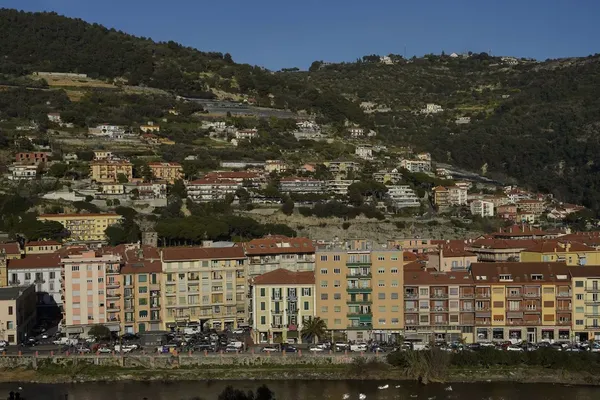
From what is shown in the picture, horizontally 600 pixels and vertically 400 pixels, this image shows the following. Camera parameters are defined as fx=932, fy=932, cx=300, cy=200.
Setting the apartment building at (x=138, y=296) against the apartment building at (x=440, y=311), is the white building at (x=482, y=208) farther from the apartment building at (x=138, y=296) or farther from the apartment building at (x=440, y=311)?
the apartment building at (x=138, y=296)

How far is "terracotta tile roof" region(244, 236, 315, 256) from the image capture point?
37125mm

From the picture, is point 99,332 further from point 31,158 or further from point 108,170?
point 31,158

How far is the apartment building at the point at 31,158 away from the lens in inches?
2547

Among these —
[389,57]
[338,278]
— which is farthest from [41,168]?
[389,57]

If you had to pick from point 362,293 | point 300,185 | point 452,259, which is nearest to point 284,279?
point 362,293

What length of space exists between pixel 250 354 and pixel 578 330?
10742 mm

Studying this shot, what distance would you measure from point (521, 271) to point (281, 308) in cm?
810

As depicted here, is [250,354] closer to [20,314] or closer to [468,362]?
[468,362]

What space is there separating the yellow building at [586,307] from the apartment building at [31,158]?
43.8 meters

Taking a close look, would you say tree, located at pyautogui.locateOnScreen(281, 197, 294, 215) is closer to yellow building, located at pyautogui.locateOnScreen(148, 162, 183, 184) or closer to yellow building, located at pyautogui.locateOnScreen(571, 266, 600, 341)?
yellow building, located at pyautogui.locateOnScreen(148, 162, 183, 184)

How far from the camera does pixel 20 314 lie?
31.7 metres

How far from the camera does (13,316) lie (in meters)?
30.9

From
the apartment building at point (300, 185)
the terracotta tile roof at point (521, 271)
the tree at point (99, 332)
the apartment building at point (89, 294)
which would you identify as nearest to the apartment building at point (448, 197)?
the apartment building at point (300, 185)

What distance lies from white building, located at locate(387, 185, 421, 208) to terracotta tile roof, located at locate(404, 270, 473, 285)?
112 feet
